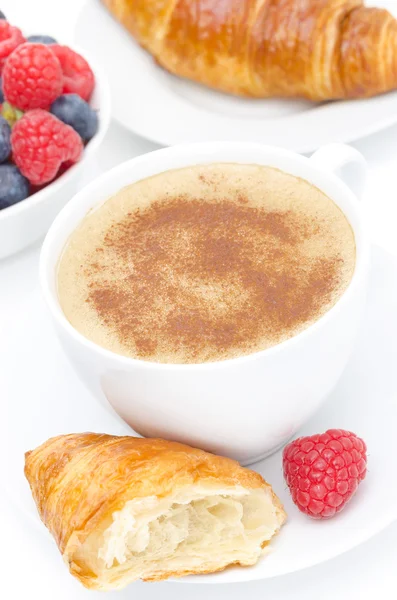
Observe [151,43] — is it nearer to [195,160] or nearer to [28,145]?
[28,145]

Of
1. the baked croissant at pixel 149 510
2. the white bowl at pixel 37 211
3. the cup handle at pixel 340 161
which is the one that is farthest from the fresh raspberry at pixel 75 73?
the baked croissant at pixel 149 510

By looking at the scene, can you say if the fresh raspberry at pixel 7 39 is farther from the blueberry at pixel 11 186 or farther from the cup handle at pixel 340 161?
the cup handle at pixel 340 161

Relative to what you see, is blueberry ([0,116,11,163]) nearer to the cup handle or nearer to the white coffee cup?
the white coffee cup

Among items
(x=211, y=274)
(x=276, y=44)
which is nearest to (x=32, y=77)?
(x=276, y=44)

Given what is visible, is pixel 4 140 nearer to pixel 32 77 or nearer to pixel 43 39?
pixel 32 77

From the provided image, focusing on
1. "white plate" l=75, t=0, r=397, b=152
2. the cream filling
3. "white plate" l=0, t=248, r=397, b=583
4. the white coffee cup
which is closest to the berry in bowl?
"white plate" l=75, t=0, r=397, b=152

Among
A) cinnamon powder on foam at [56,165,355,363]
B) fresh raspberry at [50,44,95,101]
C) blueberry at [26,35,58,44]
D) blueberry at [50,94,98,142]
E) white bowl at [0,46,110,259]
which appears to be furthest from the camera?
blueberry at [26,35,58,44]
